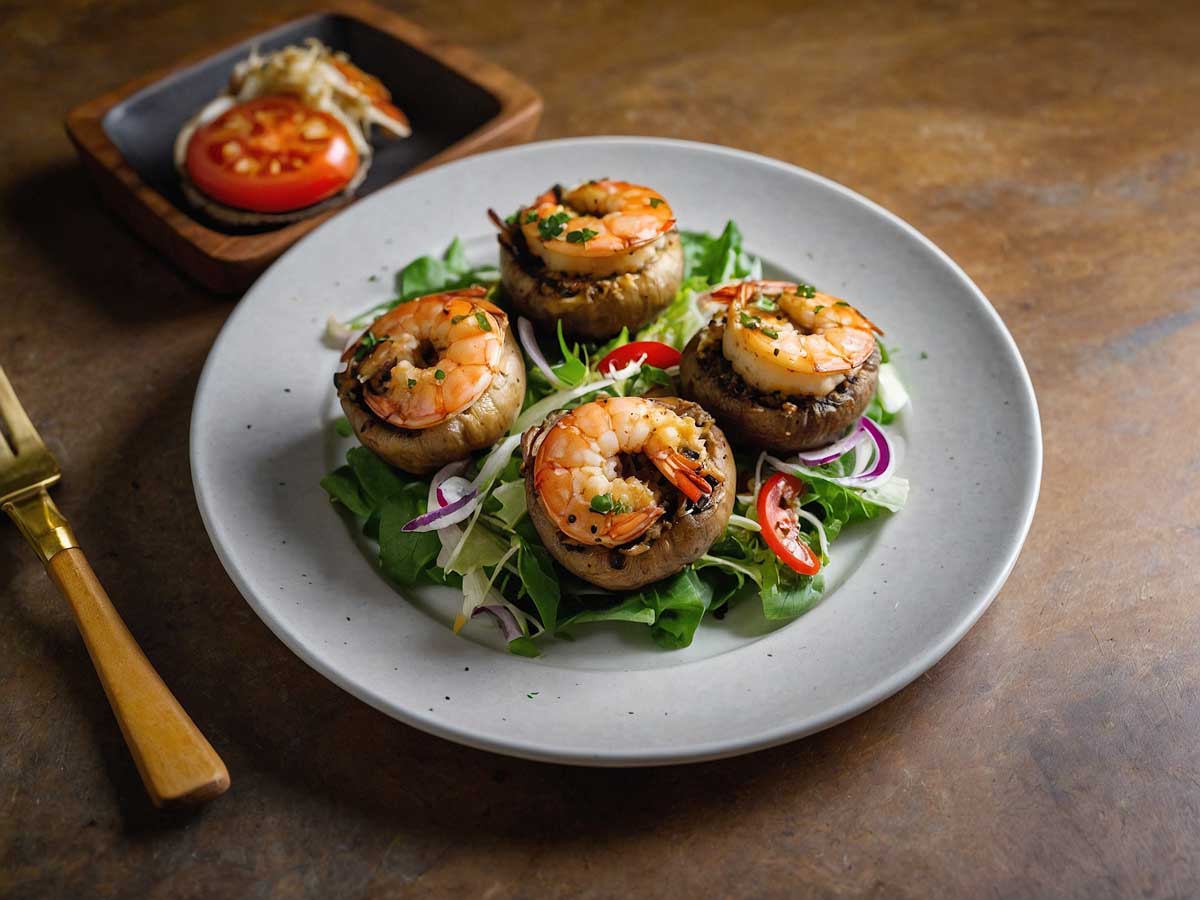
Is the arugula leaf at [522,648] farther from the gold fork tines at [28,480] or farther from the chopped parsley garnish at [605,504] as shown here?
the gold fork tines at [28,480]

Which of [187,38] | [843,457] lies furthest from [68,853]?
[187,38]

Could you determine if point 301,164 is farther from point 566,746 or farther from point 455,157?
point 566,746

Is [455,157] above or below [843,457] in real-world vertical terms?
above

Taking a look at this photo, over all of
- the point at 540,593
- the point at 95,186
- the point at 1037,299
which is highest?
the point at 95,186

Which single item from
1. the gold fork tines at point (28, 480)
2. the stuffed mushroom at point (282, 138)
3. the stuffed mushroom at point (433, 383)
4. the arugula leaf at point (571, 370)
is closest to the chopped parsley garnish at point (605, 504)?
the stuffed mushroom at point (433, 383)

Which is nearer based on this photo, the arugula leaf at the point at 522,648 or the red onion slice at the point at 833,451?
the arugula leaf at the point at 522,648

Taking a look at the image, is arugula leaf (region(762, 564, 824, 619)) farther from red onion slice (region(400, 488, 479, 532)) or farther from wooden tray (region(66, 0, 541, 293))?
wooden tray (region(66, 0, 541, 293))

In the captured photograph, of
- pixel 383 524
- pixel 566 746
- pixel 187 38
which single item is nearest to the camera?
pixel 566 746
